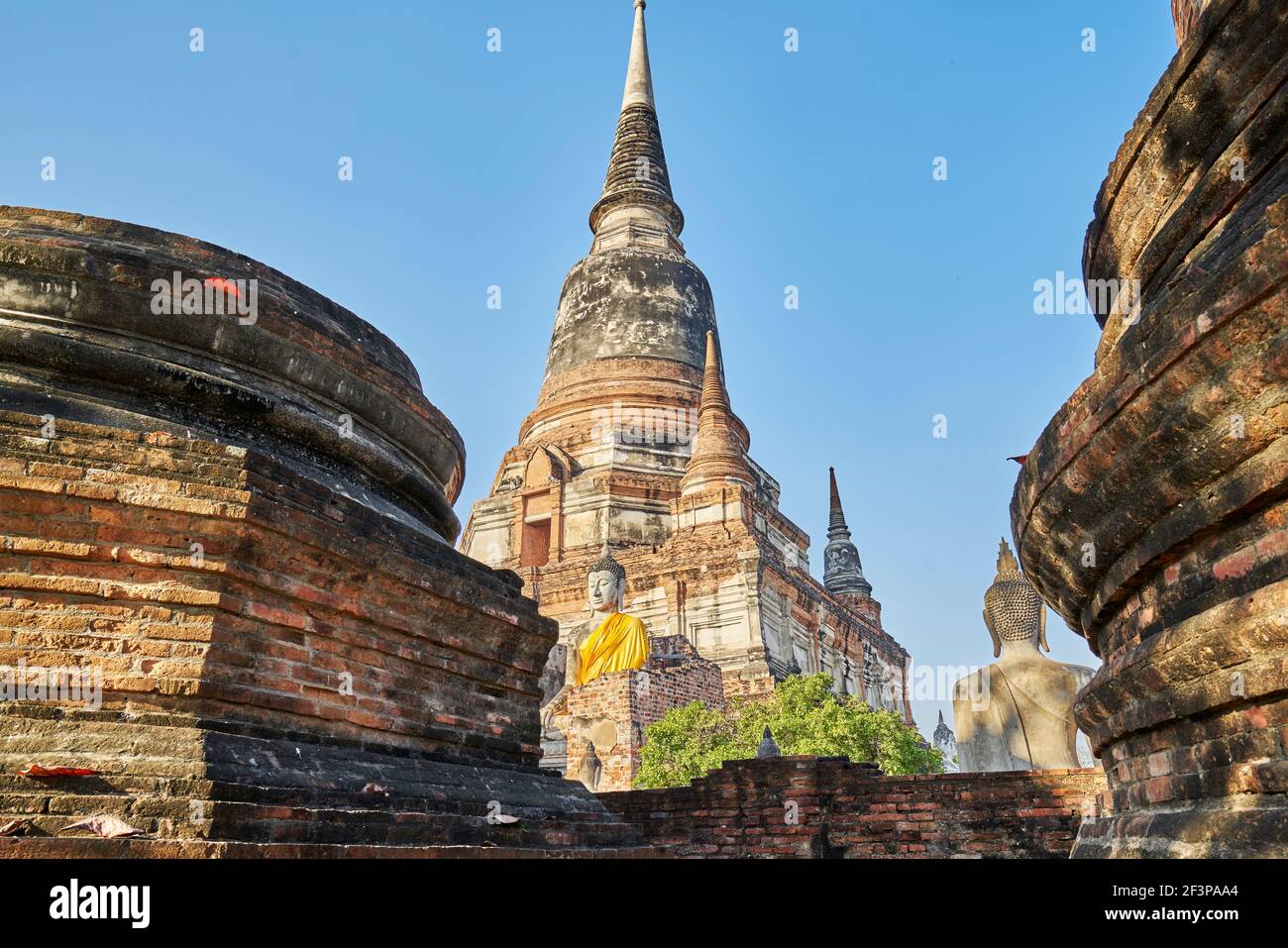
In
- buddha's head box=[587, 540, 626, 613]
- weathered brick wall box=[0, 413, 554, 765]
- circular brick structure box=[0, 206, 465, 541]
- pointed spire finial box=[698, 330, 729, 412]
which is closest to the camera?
weathered brick wall box=[0, 413, 554, 765]

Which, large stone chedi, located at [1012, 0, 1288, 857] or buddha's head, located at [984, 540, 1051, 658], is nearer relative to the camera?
large stone chedi, located at [1012, 0, 1288, 857]

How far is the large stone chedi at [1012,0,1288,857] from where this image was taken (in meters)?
2.64

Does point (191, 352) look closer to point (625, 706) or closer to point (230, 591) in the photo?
point (230, 591)

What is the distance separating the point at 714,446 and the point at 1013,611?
13.6 metres

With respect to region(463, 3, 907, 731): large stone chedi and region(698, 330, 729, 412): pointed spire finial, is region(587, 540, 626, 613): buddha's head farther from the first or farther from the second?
region(698, 330, 729, 412): pointed spire finial

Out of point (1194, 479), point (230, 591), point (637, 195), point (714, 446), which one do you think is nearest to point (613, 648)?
point (714, 446)

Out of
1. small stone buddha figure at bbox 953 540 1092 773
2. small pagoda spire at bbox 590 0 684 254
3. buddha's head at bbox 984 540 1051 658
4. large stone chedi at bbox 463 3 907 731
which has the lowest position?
small stone buddha figure at bbox 953 540 1092 773

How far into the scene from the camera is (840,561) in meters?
32.2

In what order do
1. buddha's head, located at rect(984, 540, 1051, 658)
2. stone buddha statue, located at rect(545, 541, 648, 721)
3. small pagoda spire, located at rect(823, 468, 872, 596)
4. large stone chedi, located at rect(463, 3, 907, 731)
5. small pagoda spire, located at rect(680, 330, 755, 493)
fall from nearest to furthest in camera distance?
1. buddha's head, located at rect(984, 540, 1051, 658)
2. stone buddha statue, located at rect(545, 541, 648, 721)
3. large stone chedi, located at rect(463, 3, 907, 731)
4. small pagoda spire, located at rect(680, 330, 755, 493)
5. small pagoda spire, located at rect(823, 468, 872, 596)

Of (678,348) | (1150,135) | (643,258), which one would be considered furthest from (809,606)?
(1150,135)

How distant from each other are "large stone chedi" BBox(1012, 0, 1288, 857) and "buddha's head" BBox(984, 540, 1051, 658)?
25.1ft

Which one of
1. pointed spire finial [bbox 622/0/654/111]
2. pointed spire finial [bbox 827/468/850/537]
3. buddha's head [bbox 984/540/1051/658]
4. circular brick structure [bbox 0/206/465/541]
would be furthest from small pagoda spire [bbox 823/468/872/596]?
circular brick structure [bbox 0/206/465/541]

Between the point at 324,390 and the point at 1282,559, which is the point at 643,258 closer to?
the point at 324,390
